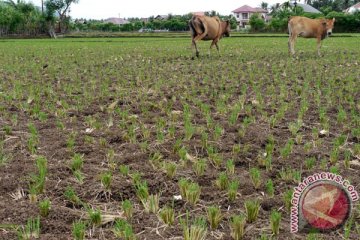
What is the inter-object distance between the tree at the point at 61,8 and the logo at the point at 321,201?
60041 mm

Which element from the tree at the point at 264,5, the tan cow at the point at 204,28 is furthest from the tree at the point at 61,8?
the tree at the point at 264,5

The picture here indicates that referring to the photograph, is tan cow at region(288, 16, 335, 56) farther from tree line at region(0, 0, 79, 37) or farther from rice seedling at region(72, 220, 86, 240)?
tree line at region(0, 0, 79, 37)

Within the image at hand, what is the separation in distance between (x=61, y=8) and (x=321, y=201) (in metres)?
64.0

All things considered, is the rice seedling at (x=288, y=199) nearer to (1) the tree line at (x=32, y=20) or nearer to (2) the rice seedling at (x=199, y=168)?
(2) the rice seedling at (x=199, y=168)

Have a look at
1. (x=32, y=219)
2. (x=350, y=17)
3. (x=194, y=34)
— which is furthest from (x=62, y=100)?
(x=350, y=17)

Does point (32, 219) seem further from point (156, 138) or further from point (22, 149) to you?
point (156, 138)

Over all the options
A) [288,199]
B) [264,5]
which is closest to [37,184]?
[288,199]

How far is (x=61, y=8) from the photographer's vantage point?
61.8 meters

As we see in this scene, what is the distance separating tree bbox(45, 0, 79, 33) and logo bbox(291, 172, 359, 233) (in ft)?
197

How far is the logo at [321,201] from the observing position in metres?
2.04

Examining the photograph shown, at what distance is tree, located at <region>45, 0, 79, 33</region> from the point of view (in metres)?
59.0

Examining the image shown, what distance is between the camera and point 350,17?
49125 mm

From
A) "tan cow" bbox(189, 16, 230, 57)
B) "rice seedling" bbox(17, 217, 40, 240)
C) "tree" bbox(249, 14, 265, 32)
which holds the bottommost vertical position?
"rice seedling" bbox(17, 217, 40, 240)

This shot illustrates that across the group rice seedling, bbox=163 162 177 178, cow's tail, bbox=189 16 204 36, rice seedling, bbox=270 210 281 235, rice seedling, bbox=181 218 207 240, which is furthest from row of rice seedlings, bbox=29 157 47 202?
cow's tail, bbox=189 16 204 36
